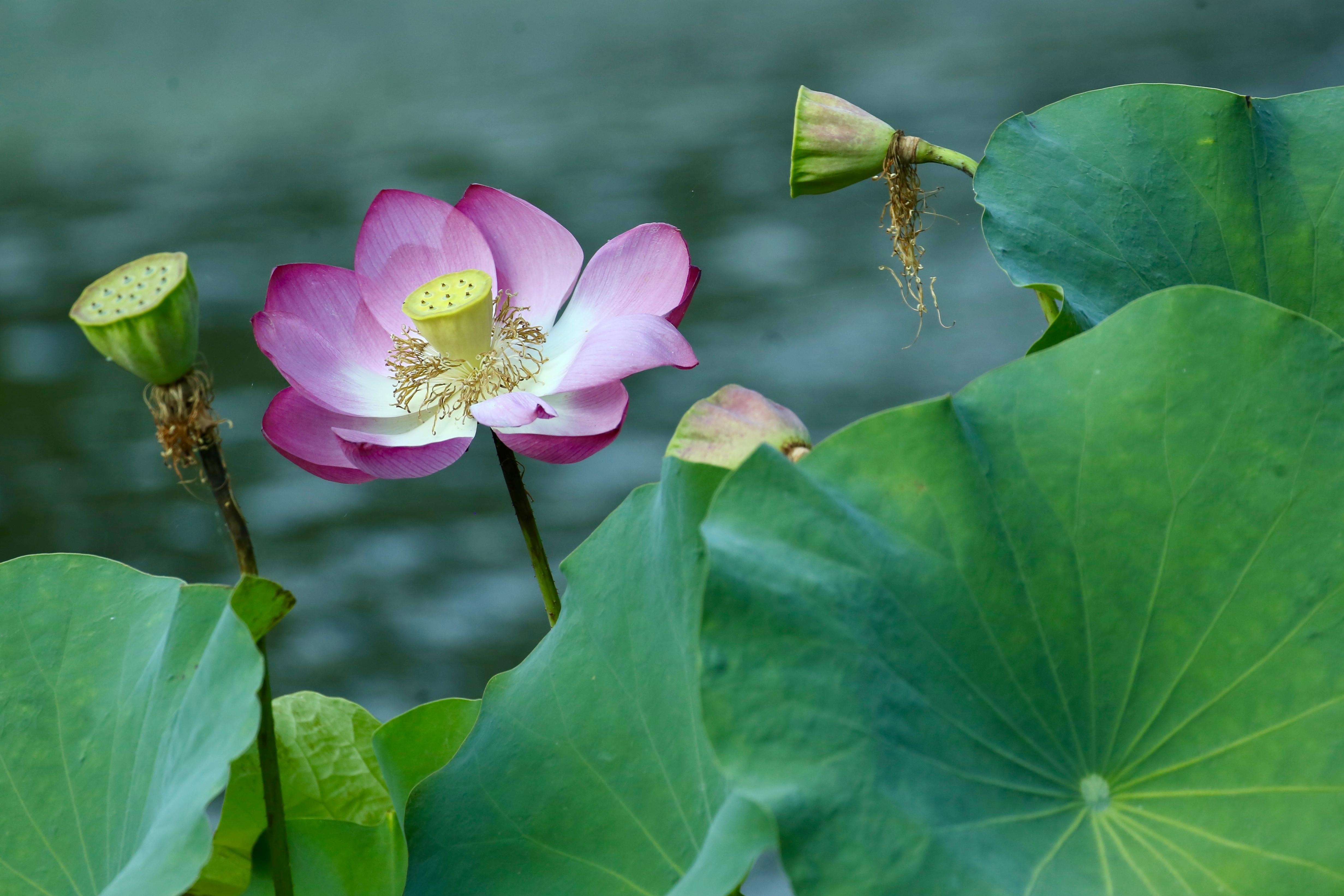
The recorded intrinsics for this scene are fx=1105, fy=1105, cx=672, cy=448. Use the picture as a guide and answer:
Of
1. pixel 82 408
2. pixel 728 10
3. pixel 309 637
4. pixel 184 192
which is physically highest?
pixel 728 10

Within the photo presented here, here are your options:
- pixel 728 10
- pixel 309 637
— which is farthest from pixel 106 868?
pixel 728 10

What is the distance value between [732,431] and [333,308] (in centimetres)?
19

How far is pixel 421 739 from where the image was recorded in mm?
363

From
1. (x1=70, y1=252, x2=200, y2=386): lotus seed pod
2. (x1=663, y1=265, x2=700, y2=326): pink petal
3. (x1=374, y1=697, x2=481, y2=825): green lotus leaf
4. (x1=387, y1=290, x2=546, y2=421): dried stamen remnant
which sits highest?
(x1=70, y1=252, x2=200, y2=386): lotus seed pod

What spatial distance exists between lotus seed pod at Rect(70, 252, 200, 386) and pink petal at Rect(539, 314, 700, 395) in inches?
4.9

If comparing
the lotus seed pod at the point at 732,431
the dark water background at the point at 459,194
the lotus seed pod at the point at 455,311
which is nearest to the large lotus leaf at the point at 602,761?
the lotus seed pod at the point at 732,431

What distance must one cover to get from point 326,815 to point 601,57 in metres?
2.62

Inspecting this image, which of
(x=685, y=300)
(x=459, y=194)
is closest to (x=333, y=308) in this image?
(x=685, y=300)

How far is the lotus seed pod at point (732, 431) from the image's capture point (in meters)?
0.31

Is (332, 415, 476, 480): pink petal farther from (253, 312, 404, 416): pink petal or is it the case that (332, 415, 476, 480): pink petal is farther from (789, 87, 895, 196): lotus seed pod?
(789, 87, 895, 196): lotus seed pod

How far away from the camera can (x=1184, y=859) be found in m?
0.27

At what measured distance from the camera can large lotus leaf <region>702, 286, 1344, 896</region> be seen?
0.26m

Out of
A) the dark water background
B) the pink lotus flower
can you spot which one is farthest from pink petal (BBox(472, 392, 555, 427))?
the dark water background

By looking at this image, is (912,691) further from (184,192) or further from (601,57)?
(601,57)
